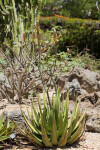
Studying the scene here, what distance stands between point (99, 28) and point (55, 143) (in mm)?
12292

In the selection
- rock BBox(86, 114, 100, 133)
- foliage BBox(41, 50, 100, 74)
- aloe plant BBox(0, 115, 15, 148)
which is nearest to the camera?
aloe plant BBox(0, 115, 15, 148)

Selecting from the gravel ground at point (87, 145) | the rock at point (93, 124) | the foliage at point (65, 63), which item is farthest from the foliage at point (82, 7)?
the gravel ground at point (87, 145)

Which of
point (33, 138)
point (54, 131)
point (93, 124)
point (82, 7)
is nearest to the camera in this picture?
point (54, 131)

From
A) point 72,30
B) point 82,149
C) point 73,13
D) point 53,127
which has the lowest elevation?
point 73,13

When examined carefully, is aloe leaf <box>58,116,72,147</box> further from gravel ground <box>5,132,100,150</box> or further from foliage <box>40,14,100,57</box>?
foliage <box>40,14,100,57</box>

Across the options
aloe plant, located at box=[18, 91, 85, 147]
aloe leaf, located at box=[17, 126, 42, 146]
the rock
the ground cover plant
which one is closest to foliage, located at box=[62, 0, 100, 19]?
the ground cover plant

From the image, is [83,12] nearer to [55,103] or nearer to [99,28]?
[99,28]

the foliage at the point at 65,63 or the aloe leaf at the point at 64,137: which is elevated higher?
the aloe leaf at the point at 64,137

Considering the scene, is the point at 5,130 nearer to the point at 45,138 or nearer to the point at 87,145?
the point at 45,138

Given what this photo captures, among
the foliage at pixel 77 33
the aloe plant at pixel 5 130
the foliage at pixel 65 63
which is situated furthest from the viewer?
the foliage at pixel 77 33

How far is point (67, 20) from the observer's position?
15.2 meters

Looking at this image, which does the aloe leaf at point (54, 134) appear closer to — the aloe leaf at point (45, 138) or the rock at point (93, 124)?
the aloe leaf at point (45, 138)

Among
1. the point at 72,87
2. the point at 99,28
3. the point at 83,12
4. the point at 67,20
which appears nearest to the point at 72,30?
the point at 67,20

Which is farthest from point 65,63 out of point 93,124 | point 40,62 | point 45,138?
point 45,138
